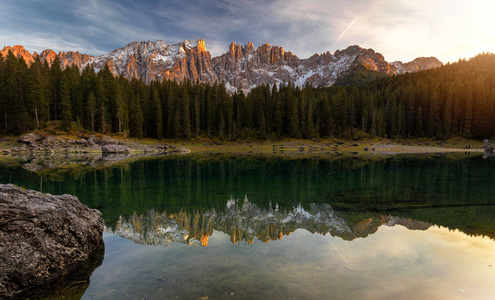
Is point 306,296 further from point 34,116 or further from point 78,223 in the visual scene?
point 34,116

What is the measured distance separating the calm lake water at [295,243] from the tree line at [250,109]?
74.0 metres

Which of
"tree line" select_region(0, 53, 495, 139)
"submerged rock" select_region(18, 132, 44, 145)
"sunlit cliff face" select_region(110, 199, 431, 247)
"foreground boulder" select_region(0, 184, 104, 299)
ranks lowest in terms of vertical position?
"sunlit cliff face" select_region(110, 199, 431, 247)

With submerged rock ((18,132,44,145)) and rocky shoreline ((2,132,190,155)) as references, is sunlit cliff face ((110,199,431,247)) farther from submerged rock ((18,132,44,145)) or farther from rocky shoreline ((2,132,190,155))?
submerged rock ((18,132,44,145))

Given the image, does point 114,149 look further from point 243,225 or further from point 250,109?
point 243,225

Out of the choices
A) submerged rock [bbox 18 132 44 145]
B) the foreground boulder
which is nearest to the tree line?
submerged rock [bbox 18 132 44 145]

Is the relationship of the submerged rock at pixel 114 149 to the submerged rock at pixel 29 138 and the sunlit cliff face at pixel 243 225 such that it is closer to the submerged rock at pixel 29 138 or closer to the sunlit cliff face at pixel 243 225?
the submerged rock at pixel 29 138

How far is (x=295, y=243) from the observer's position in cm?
1154

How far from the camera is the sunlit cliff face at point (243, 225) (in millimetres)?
12441

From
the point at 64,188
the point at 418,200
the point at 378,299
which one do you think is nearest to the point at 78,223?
the point at 378,299

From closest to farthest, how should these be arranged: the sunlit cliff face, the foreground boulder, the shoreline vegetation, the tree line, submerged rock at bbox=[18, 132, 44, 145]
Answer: the foreground boulder → the sunlit cliff face → submerged rock at bbox=[18, 132, 44, 145] → the shoreline vegetation → the tree line

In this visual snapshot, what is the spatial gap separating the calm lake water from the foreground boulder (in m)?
1.12

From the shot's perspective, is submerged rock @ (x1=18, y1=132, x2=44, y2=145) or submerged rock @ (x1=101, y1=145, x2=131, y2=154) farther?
submerged rock @ (x1=101, y1=145, x2=131, y2=154)

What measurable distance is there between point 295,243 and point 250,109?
102490 millimetres

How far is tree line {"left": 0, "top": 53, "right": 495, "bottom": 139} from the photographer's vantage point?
278 feet
